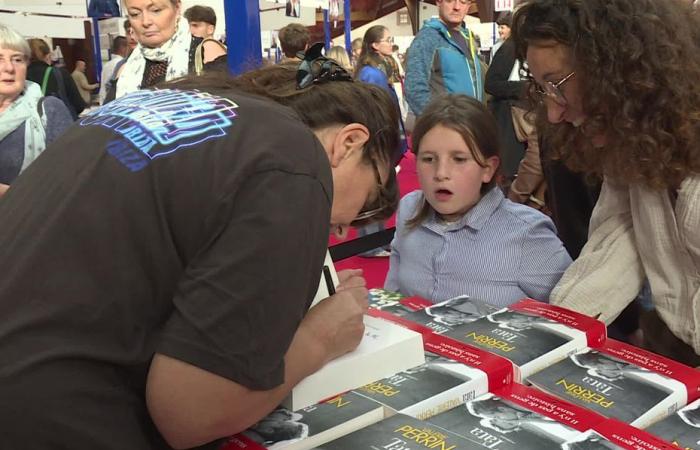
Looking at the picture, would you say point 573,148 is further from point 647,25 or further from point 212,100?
point 212,100

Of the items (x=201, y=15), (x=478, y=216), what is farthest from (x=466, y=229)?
(x=201, y=15)

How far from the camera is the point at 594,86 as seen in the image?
4.31ft

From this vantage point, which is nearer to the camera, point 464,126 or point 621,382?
point 621,382

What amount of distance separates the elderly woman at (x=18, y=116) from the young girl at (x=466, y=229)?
5.70ft

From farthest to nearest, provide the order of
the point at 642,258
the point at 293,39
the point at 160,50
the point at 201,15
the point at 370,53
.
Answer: the point at 370,53, the point at 293,39, the point at 201,15, the point at 160,50, the point at 642,258

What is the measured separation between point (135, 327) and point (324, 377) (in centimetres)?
29

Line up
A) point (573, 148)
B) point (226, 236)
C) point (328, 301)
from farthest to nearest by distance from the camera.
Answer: point (573, 148) < point (328, 301) < point (226, 236)

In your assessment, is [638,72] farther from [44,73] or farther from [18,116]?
[44,73]

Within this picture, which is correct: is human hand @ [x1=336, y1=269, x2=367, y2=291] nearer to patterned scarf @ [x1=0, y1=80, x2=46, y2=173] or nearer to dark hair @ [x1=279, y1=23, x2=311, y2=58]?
patterned scarf @ [x1=0, y1=80, x2=46, y2=173]

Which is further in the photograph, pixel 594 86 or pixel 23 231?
pixel 594 86

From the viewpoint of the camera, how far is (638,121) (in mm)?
1336

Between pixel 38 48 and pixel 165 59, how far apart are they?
10.3 ft

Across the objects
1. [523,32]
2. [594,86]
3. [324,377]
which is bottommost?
[324,377]

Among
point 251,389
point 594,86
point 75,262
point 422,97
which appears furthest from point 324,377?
point 422,97
